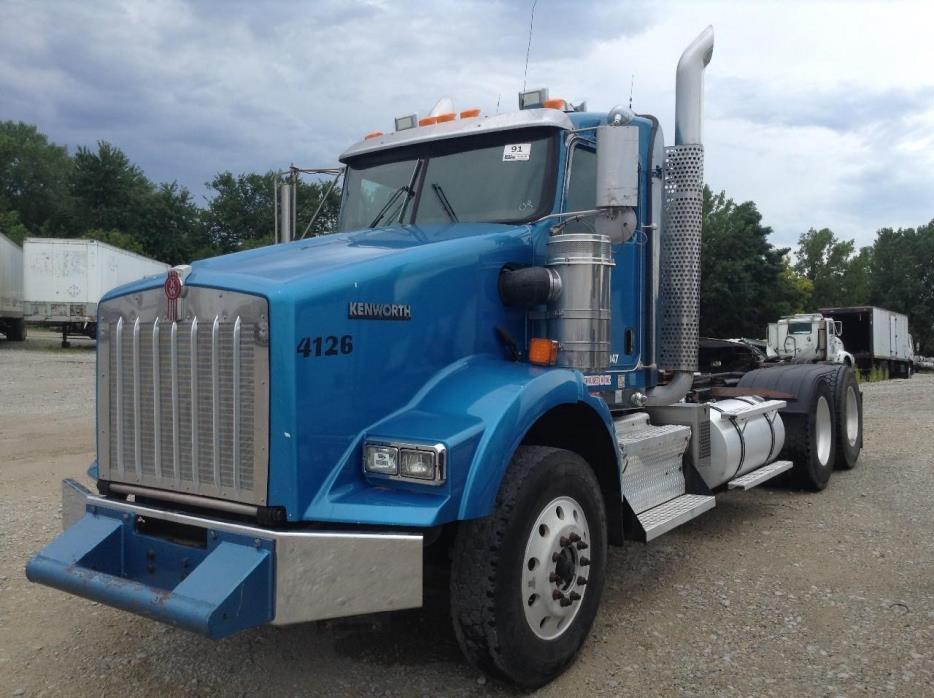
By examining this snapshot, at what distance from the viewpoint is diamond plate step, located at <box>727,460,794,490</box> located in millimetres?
6184

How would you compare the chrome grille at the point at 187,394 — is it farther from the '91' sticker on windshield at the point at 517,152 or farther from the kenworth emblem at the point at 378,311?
the '91' sticker on windshield at the point at 517,152

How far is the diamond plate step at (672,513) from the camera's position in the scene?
453 cm

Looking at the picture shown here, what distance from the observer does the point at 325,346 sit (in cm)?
319

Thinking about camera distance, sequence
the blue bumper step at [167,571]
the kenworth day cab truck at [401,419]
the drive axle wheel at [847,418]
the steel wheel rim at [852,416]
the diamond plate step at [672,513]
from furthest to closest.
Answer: the steel wheel rim at [852,416] < the drive axle wheel at [847,418] < the diamond plate step at [672,513] < the kenworth day cab truck at [401,419] < the blue bumper step at [167,571]

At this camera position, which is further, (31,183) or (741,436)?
(31,183)

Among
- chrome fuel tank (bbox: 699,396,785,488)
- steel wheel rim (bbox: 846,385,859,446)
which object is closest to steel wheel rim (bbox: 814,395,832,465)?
steel wheel rim (bbox: 846,385,859,446)

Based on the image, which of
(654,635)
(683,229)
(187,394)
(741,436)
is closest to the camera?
(187,394)

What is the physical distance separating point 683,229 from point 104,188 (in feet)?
199

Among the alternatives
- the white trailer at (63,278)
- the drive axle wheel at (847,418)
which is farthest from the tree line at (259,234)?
the drive axle wheel at (847,418)

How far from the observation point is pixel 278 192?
595cm

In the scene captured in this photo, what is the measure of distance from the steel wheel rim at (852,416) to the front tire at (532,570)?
18.9 feet

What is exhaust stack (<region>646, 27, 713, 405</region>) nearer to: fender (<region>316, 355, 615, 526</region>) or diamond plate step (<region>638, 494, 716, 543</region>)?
diamond plate step (<region>638, 494, 716, 543</region>)

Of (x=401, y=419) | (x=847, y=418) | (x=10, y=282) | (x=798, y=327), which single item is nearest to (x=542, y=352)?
(x=401, y=419)

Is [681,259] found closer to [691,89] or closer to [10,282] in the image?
[691,89]
